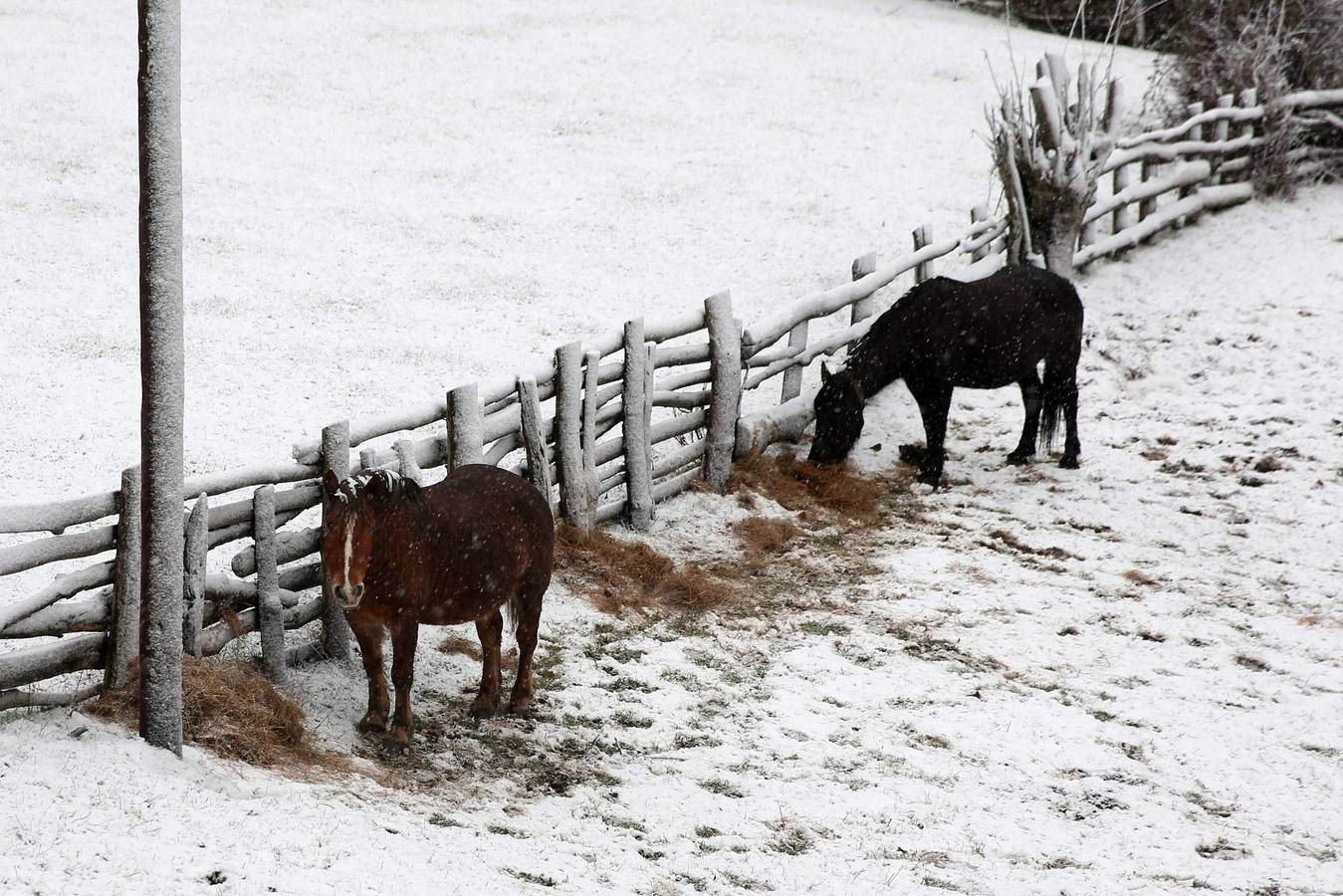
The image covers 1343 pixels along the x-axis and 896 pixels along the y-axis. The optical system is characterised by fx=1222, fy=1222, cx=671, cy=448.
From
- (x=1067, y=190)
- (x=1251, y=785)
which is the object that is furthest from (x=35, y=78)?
(x=1251, y=785)

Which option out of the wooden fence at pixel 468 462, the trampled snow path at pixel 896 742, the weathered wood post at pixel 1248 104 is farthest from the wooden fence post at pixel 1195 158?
the trampled snow path at pixel 896 742

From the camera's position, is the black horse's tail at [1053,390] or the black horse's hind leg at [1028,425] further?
the black horse's hind leg at [1028,425]

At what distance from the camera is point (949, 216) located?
1461 centimetres

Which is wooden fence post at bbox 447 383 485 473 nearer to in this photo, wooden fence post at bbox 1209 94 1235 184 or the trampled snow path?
the trampled snow path

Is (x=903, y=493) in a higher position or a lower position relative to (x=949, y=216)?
lower

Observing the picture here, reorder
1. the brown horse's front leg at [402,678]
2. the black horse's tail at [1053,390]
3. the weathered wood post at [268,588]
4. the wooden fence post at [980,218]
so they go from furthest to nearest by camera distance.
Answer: the wooden fence post at [980,218] → the black horse's tail at [1053,390] → the weathered wood post at [268,588] → the brown horse's front leg at [402,678]

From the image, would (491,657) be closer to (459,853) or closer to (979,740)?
(459,853)

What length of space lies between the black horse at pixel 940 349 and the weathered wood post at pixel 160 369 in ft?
18.1

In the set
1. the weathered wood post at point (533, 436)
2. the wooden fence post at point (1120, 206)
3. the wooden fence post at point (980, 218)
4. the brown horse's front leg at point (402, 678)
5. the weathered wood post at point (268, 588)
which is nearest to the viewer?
the brown horse's front leg at point (402, 678)

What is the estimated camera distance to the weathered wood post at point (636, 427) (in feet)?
25.4

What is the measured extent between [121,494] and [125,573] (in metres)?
0.31

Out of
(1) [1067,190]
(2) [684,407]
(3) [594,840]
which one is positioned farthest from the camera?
(1) [1067,190]

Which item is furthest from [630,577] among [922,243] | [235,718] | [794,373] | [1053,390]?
[922,243]

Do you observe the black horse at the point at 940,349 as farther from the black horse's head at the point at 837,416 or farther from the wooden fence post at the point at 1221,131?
the wooden fence post at the point at 1221,131
